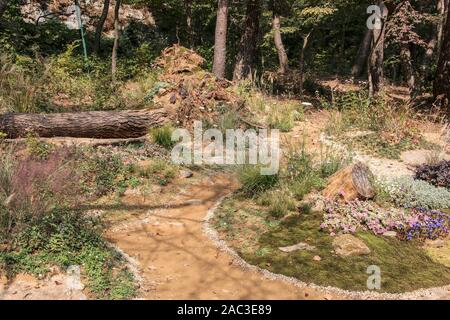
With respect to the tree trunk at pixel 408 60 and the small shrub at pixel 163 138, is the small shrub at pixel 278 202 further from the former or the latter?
the tree trunk at pixel 408 60

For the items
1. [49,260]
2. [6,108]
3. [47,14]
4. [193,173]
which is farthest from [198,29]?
[49,260]

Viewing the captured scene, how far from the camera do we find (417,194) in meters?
6.66

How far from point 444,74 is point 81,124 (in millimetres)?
9351

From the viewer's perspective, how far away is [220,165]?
26.5ft

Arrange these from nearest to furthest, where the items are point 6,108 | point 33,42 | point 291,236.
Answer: point 291,236 < point 6,108 < point 33,42

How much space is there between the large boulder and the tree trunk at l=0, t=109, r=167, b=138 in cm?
503

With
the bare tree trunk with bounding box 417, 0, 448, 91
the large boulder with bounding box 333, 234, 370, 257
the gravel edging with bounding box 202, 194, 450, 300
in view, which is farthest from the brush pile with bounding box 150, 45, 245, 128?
the bare tree trunk with bounding box 417, 0, 448, 91

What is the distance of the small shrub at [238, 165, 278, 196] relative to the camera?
6.70m

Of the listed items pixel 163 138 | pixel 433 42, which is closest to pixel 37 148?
pixel 163 138

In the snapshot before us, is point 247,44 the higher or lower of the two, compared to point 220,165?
higher

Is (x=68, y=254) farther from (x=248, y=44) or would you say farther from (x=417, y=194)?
(x=248, y=44)

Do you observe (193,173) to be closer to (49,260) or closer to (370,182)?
(370,182)

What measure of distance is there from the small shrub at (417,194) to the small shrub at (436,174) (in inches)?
10.5
